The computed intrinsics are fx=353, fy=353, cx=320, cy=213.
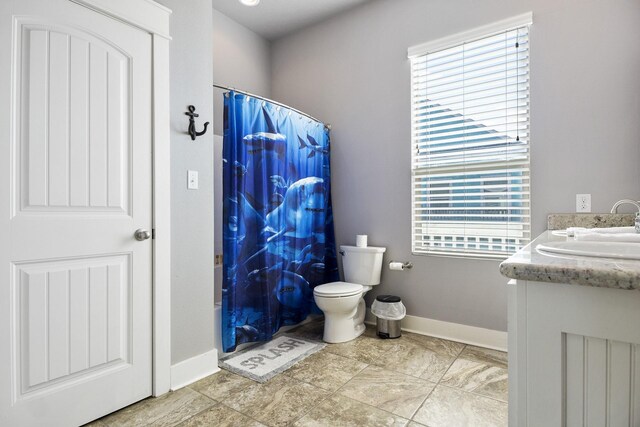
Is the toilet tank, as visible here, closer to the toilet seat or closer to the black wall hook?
the toilet seat

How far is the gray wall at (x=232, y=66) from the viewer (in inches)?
110

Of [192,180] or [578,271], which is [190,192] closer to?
[192,180]

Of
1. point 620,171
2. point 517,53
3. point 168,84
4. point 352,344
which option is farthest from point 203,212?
point 620,171

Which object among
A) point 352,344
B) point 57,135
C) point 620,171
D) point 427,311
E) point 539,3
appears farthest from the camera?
point 427,311

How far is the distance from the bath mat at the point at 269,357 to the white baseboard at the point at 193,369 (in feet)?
0.34

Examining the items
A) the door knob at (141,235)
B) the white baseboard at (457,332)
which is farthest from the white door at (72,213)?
the white baseboard at (457,332)

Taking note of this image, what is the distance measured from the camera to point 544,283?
2.68 ft

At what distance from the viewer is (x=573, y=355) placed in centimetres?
79

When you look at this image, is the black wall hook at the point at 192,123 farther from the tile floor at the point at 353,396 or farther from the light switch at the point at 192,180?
the tile floor at the point at 353,396

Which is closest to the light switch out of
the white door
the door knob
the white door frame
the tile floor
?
the white door frame

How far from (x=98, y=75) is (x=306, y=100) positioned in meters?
1.99

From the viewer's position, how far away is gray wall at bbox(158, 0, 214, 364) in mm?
1959

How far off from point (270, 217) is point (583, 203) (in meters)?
2.00

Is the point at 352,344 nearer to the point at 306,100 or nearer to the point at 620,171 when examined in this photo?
the point at 620,171
